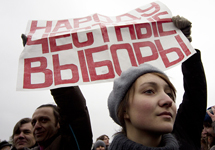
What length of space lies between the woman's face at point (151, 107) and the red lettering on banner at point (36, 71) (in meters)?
0.74

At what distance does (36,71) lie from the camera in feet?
5.38

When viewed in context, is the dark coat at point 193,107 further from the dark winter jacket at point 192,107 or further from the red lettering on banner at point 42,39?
the red lettering on banner at point 42,39

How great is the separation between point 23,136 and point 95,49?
1848mm

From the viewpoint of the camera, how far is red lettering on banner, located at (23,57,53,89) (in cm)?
153

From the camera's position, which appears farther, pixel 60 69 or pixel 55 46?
pixel 55 46

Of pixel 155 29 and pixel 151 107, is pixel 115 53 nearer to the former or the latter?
pixel 155 29

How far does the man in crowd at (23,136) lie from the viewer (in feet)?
8.98

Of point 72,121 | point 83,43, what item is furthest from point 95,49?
point 72,121

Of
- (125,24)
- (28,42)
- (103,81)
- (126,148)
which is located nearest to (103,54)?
Answer: (103,81)

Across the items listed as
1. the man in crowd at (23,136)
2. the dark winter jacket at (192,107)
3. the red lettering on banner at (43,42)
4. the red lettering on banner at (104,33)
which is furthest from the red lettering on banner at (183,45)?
the man in crowd at (23,136)

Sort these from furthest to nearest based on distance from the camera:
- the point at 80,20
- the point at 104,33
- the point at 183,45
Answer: the point at 80,20
the point at 104,33
the point at 183,45

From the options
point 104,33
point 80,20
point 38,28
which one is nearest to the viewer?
point 104,33

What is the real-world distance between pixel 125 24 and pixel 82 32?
451 mm

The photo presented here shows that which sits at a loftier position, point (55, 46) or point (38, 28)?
point (38, 28)
